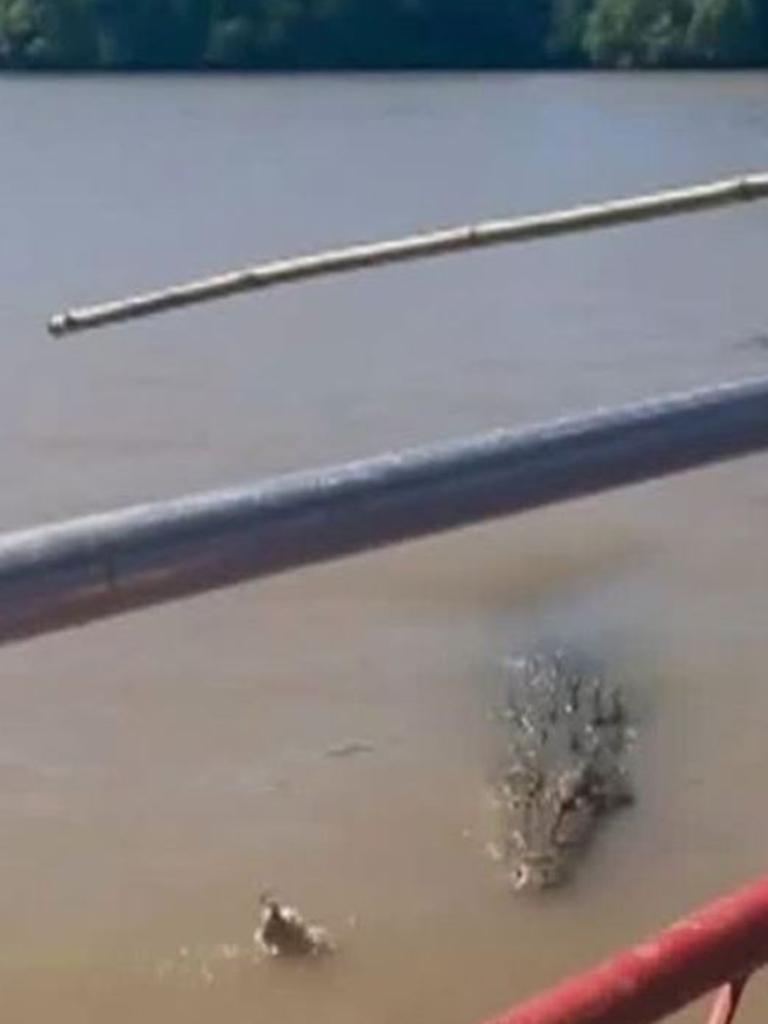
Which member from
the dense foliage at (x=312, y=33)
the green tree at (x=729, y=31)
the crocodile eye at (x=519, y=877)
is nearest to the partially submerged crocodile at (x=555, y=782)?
the crocodile eye at (x=519, y=877)

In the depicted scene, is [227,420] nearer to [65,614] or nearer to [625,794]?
[625,794]

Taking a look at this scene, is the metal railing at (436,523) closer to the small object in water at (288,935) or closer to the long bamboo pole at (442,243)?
the long bamboo pole at (442,243)

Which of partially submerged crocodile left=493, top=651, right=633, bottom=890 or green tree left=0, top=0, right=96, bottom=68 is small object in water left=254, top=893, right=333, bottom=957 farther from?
green tree left=0, top=0, right=96, bottom=68

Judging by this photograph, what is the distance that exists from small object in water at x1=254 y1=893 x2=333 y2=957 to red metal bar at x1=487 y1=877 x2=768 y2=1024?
518cm

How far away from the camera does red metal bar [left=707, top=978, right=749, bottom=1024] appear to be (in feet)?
3.90

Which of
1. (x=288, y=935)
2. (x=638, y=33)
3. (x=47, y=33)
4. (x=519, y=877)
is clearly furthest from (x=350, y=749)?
(x=47, y=33)

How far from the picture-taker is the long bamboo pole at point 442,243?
1.31 metres

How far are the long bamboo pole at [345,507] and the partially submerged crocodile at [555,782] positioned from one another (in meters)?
5.40

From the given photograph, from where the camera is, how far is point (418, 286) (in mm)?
18391

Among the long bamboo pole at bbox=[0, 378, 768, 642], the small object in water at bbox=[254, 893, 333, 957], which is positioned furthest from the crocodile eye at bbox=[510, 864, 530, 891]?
the long bamboo pole at bbox=[0, 378, 768, 642]

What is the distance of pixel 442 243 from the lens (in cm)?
132

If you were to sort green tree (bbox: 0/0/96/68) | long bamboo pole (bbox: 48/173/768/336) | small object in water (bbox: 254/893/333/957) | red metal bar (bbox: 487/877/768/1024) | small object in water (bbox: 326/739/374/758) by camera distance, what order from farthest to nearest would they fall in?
green tree (bbox: 0/0/96/68)
small object in water (bbox: 326/739/374/758)
small object in water (bbox: 254/893/333/957)
long bamboo pole (bbox: 48/173/768/336)
red metal bar (bbox: 487/877/768/1024)

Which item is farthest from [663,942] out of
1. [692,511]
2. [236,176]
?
[236,176]

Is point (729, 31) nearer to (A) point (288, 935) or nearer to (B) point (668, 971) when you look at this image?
(A) point (288, 935)
